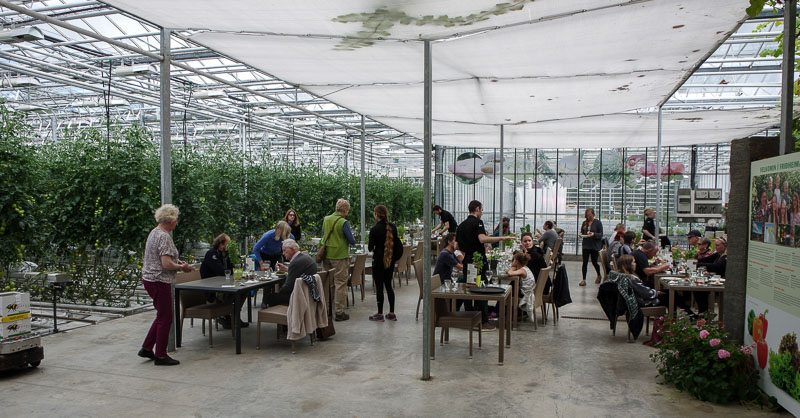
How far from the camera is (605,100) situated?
27.1ft

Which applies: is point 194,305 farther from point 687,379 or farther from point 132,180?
point 687,379

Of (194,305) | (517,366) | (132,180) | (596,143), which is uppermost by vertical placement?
(596,143)

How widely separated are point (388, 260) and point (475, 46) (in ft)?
10.4

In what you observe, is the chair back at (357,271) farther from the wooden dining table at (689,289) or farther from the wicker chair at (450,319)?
the wooden dining table at (689,289)

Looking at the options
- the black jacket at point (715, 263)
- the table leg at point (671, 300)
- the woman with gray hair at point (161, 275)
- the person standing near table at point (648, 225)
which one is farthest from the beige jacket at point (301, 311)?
the person standing near table at point (648, 225)

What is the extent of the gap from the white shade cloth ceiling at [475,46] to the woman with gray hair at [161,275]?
1.92m

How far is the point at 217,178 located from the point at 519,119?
5.72m

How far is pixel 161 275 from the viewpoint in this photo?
539 centimetres

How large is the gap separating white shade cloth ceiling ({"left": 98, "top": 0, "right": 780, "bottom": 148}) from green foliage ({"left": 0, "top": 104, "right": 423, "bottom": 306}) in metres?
2.78

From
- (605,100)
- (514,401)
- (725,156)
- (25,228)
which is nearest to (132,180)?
(25,228)

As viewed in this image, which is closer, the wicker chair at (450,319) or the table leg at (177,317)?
the wicker chair at (450,319)

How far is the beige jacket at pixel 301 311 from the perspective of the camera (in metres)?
5.88

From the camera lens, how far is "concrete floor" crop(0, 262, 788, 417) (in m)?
4.39

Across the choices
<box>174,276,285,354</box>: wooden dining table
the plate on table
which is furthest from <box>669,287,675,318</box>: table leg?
<box>174,276,285,354</box>: wooden dining table
